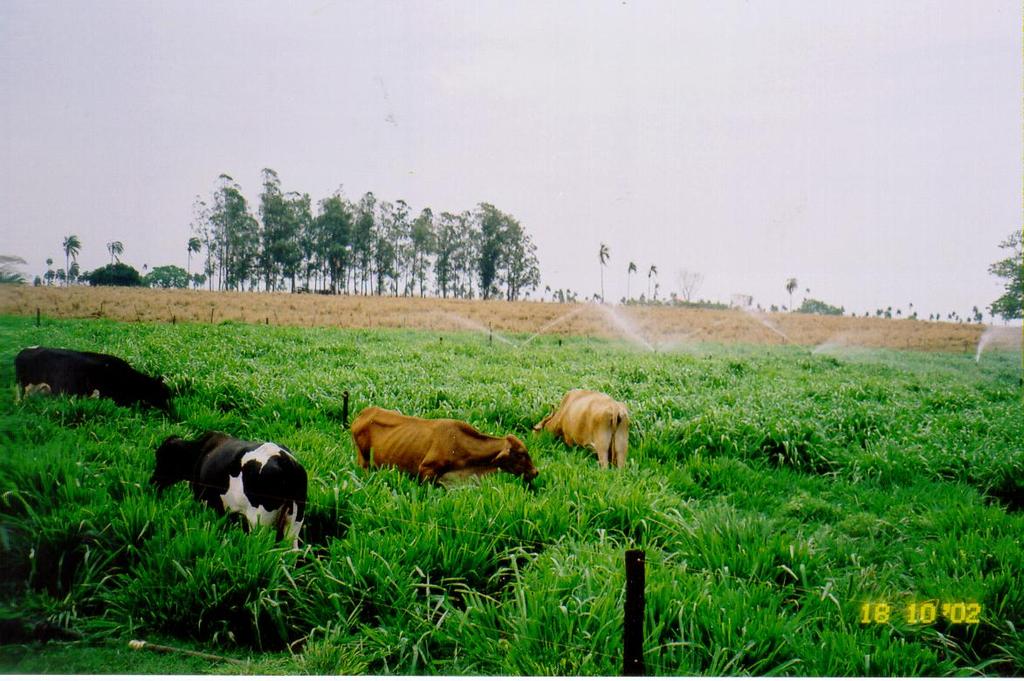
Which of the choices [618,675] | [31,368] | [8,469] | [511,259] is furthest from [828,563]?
[31,368]

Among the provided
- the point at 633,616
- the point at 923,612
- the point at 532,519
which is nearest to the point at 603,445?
the point at 532,519

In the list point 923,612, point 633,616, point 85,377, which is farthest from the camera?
point 85,377

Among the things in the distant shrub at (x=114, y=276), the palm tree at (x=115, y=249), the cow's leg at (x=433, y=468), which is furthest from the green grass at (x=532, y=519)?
the palm tree at (x=115, y=249)

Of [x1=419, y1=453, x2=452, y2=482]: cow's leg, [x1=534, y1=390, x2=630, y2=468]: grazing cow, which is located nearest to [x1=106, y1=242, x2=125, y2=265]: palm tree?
[x1=419, y1=453, x2=452, y2=482]: cow's leg

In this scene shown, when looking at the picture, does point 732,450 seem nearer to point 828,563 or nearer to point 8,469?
point 828,563

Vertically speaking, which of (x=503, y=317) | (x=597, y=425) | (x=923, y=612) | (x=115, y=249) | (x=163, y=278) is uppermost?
(x=115, y=249)

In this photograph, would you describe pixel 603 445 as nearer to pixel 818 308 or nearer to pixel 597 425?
pixel 597 425

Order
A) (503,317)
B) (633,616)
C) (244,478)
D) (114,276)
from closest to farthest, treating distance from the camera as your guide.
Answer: (633,616) → (244,478) → (114,276) → (503,317)
